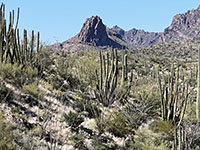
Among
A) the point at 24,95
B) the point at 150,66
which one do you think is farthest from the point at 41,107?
the point at 150,66

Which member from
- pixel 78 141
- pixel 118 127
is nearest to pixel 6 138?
pixel 78 141

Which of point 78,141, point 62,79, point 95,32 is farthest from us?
point 95,32

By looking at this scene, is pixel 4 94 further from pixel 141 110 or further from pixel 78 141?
pixel 141 110

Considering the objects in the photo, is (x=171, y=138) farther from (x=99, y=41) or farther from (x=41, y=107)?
(x=99, y=41)

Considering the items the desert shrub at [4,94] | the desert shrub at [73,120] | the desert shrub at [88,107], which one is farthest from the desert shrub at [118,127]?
the desert shrub at [4,94]

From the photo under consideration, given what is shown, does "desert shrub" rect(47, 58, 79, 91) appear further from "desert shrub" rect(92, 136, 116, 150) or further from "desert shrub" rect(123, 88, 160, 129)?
"desert shrub" rect(92, 136, 116, 150)

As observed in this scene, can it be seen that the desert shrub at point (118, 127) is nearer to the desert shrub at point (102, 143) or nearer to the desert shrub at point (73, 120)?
the desert shrub at point (102, 143)

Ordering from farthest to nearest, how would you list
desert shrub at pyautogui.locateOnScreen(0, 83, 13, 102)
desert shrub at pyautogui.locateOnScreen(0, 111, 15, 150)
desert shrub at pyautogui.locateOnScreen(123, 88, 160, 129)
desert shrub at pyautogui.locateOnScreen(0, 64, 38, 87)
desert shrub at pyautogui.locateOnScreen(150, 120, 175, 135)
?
1. desert shrub at pyautogui.locateOnScreen(0, 64, 38, 87)
2. desert shrub at pyautogui.locateOnScreen(123, 88, 160, 129)
3. desert shrub at pyautogui.locateOnScreen(150, 120, 175, 135)
4. desert shrub at pyautogui.locateOnScreen(0, 83, 13, 102)
5. desert shrub at pyautogui.locateOnScreen(0, 111, 15, 150)

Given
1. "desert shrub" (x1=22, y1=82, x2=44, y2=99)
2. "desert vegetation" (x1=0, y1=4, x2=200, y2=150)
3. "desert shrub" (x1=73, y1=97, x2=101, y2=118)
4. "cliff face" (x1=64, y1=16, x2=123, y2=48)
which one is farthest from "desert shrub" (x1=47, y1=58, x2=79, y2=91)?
"cliff face" (x1=64, y1=16, x2=123, y2=48)

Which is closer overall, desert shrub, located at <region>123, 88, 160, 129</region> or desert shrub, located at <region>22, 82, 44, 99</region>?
desert shrub, located at <region>22, 82, 44, 99</region>

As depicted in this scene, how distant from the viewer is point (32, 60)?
51.9 feet

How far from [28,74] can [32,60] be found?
7.76 feet

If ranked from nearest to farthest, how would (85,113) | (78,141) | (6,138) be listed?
1. (6,138)
2. (78,141)
3. (85,113)

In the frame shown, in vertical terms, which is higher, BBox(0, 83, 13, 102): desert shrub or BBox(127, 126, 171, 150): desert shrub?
BBox(0, 83, 13, 102): desert shrub
